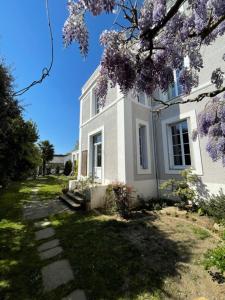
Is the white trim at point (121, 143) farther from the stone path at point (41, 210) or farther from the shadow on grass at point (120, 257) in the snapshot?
the stone path at point (41, 210)

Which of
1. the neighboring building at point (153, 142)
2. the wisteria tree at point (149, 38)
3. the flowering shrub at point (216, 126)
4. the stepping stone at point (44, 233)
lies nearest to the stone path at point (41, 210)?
the stepping stone at point (44, 233)

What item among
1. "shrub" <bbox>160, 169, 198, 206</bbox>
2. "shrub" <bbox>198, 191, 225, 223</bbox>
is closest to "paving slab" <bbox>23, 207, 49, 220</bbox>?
"shrub" <bbox>160, 169, 198, 206</bbox>

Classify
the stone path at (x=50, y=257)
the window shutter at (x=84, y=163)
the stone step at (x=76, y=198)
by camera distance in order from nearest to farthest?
the stone path at (x=50, y=257) < the stone step at (x=76, y=198) < the window shutter at (x=84, y=163)

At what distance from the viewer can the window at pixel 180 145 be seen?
7667 mm

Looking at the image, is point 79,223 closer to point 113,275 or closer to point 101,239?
point 101,239

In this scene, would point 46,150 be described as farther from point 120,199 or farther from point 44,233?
point 44,233

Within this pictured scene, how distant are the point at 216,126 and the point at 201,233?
2876mm

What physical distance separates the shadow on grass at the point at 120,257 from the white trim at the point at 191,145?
322cm

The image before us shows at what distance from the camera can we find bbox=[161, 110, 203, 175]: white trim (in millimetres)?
6875

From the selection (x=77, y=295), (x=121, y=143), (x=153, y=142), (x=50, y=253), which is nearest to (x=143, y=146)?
(x=153, y=142)

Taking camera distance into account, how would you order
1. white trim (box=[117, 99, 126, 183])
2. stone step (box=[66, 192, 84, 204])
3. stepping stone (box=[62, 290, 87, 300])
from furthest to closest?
stone step (box=[66, 192, 84, 204]) < white trim (box=[117, 99, 126, 183]) < stepping stone (box=[62, 290, 87, 300])

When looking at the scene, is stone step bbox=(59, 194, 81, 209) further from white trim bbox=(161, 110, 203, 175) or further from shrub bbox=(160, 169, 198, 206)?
white trim bbox=(161, 110, 203, 175)

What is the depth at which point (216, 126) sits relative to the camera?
12.6 feet

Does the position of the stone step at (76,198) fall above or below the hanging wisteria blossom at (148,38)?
below
